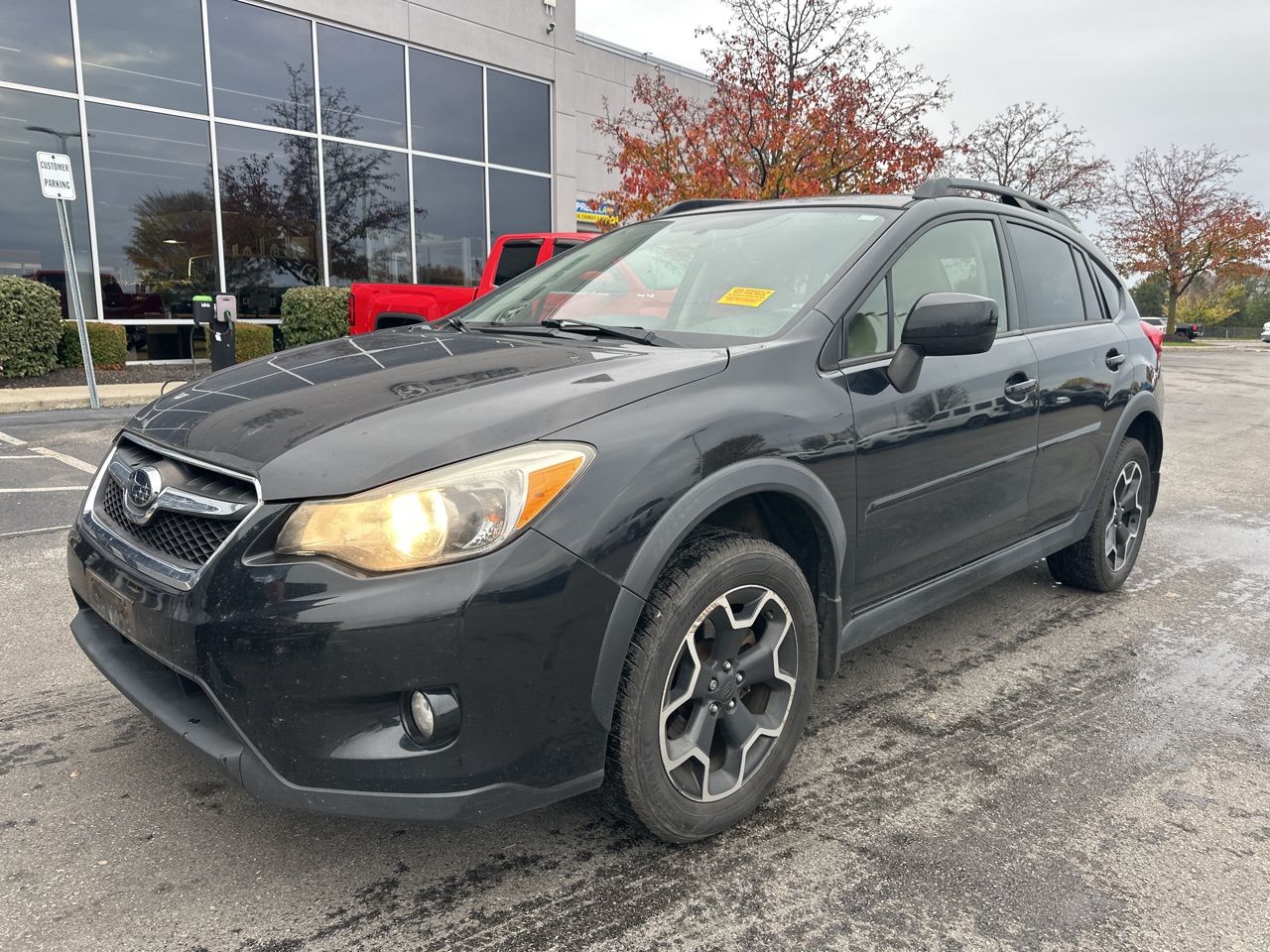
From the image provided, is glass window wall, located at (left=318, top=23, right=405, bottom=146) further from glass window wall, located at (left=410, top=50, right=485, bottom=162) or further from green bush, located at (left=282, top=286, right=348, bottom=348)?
green bush, located at (left=282, top=286, right=348, bottom=348)

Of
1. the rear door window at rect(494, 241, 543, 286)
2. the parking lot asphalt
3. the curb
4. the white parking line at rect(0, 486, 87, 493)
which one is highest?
the rear door window at rect(494, 241, 543, 286)

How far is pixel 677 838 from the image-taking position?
2.28 metres

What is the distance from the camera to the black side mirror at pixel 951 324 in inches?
104

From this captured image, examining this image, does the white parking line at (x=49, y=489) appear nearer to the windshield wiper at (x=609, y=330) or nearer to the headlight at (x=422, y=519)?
the windshield wiper at (x=609, y=330)

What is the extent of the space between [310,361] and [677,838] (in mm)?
1729

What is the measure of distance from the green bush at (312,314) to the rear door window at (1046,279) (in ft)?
40.9

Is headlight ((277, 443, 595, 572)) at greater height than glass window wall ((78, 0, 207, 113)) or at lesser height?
lesser

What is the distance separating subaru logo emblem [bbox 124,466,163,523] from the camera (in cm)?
217

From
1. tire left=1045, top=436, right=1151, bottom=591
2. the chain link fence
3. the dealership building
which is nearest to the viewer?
tire left=1045, top=436, right=1151, bottom=591

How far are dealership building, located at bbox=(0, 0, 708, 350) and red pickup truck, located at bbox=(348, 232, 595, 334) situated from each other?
566 centimetres

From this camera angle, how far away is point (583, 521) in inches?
77.6

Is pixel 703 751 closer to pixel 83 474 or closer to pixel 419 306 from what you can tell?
pixel 83 474

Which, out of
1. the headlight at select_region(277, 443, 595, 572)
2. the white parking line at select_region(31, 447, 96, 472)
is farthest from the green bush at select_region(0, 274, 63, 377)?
the headlight at select_region(277, 443, 595, 572)

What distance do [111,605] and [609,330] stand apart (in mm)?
1554
